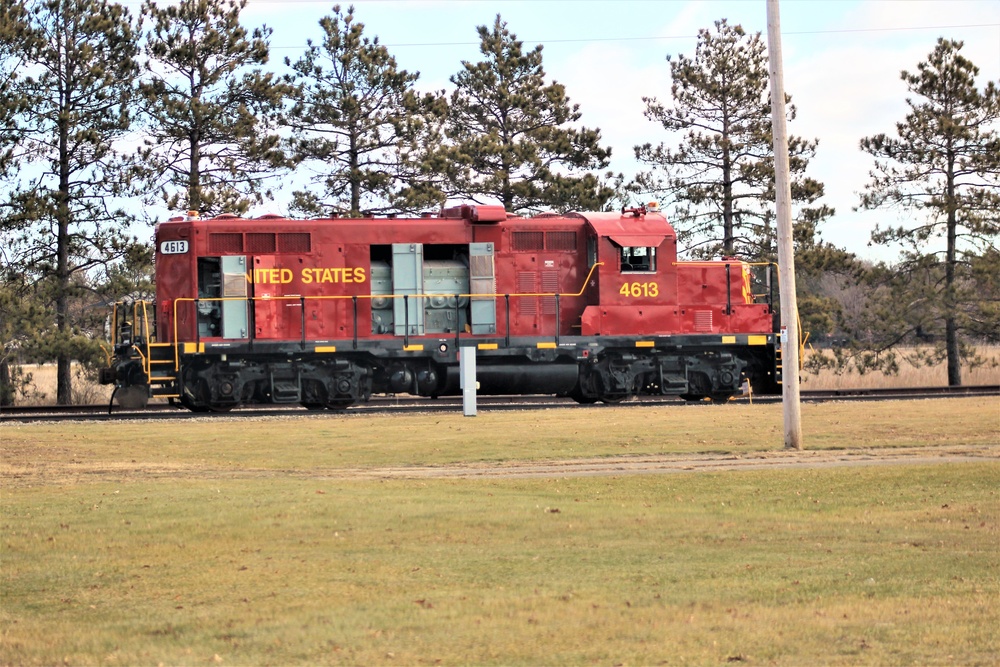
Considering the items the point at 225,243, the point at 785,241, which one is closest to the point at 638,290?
the point at 225,243

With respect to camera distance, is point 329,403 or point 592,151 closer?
point 329,403

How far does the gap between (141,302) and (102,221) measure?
8.45 meters

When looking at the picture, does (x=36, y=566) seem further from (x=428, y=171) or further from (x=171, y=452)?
(x=428, y=171)

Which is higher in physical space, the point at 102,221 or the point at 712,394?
the point at 102,221

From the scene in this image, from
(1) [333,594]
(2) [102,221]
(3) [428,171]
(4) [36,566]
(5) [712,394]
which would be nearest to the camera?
(1) [333,594]

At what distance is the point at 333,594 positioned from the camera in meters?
8.59

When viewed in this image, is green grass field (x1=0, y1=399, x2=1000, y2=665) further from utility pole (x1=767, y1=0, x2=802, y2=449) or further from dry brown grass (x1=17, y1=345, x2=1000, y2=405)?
dry brown grass (x1=17, y1=345, x2=1000, y2=405)

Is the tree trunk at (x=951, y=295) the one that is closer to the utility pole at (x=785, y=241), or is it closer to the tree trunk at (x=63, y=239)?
the utility pole at (x=785, y=241)

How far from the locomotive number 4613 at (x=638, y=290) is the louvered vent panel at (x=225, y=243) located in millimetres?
8408

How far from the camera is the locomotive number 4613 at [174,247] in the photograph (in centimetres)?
2680

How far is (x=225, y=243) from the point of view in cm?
2698

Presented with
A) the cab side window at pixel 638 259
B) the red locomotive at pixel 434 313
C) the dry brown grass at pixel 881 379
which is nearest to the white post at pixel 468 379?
the red locomotive at pixel 434 313

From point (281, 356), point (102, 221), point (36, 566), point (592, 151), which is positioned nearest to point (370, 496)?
point (36, 566)

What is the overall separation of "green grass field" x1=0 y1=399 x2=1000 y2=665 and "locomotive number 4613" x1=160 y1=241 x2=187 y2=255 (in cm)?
892
